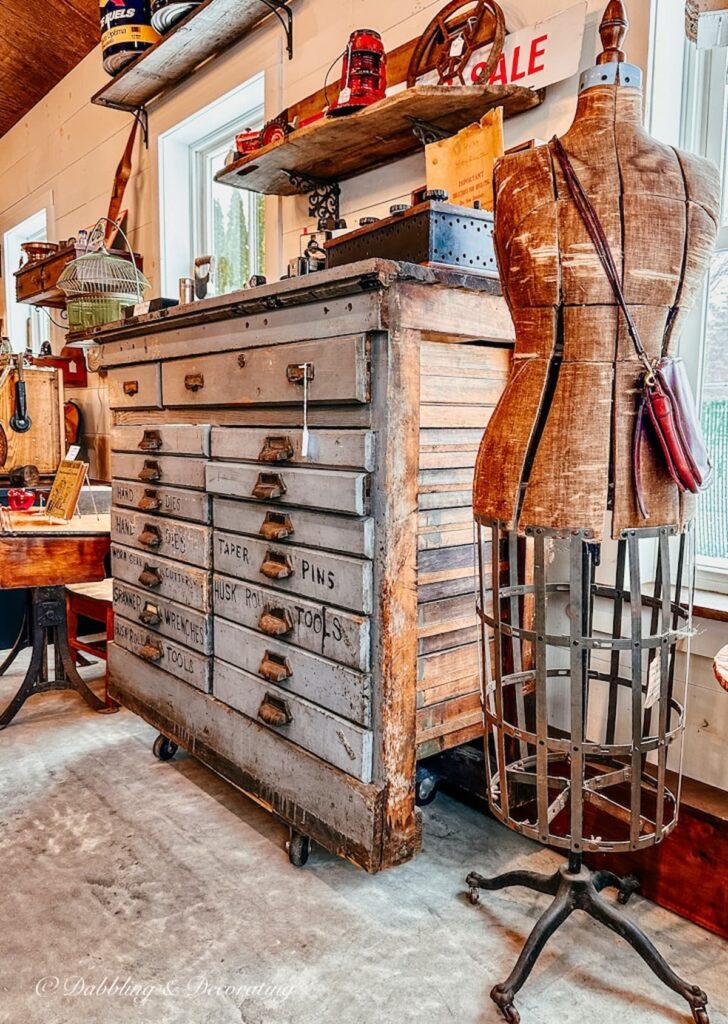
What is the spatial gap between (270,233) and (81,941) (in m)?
2.44

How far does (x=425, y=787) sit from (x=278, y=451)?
112 cm

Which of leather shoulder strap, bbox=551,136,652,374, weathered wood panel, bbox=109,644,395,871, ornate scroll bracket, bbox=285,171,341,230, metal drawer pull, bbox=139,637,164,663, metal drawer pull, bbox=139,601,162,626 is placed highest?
ornate scroll bracket, bbox=285,171,341,230

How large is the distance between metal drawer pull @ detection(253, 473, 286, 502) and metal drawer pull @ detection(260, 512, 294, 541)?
0.04 meters

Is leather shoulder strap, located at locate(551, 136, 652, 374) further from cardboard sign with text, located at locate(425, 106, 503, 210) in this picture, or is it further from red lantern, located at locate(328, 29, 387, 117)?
red lantern, located at locate(328, 29, 387, 117)

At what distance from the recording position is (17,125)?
549cm

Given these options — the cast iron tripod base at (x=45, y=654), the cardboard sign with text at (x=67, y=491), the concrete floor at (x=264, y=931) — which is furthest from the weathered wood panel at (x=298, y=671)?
the cardboard sign with text at (x=67, y=491)

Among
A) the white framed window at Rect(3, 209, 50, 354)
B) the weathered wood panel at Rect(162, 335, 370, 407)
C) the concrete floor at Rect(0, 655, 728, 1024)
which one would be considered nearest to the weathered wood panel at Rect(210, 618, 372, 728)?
the concrete floor at Rect(0, 655, 728, 1024)

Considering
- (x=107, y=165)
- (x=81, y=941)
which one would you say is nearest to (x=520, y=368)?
(x=81, y=941)

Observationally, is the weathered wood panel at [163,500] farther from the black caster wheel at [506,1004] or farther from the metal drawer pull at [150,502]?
the black caster wheel at [506,1004]

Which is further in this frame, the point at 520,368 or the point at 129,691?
the point at 129,691

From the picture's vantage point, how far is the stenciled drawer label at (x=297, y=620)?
160 cm

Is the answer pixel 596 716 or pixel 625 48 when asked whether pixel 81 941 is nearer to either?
pixel 596 716

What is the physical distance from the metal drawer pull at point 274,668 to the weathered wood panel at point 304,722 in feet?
0.11

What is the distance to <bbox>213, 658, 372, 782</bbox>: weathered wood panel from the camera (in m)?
1.61
